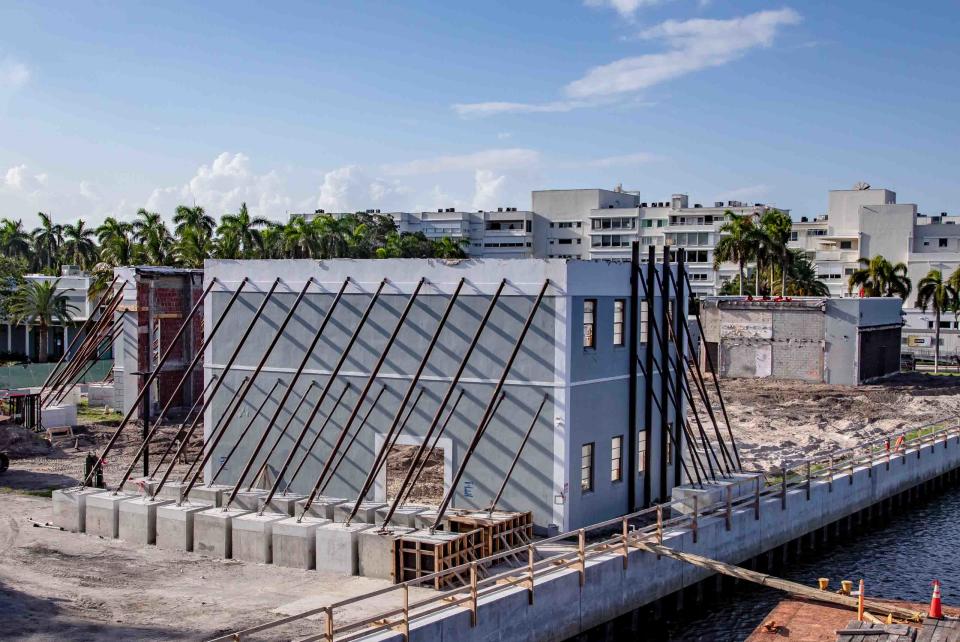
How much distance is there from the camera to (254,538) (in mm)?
26781

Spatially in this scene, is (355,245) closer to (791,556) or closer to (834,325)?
(834,325)

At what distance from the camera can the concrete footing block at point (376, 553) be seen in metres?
24.7

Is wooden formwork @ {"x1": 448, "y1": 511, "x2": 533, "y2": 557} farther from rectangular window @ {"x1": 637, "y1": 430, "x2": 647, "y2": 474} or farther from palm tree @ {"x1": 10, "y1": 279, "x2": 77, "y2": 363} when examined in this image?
palm tree @ {"x1": 10, "y1": 279, "x2": 77, "y2": 363}

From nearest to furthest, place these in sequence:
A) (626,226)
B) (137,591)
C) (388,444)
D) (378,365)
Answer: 1. (137,591)
2. (388,444)
3. (378,365)
4. (626,226)

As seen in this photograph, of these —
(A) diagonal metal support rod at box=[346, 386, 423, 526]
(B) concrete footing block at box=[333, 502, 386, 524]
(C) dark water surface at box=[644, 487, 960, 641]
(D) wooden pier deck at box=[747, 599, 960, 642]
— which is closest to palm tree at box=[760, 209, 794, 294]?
(C) dark water surface at box=[644, 487, 960, 641]

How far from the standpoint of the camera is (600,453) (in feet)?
99.0

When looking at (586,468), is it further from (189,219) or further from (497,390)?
(189,219)

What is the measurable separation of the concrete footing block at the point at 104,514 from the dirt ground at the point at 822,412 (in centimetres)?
2480

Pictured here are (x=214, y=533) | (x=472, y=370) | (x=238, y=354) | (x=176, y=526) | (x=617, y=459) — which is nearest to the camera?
(x=214, y=533)

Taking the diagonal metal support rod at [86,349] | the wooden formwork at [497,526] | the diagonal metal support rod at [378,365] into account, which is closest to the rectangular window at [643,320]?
the diagonal metal support rod at [378,365]

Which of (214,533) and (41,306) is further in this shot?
(41,306)

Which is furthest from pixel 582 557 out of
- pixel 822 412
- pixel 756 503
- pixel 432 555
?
pixel 822 412

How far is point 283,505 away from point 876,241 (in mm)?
108557

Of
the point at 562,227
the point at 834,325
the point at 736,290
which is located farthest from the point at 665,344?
the point at 562,227
